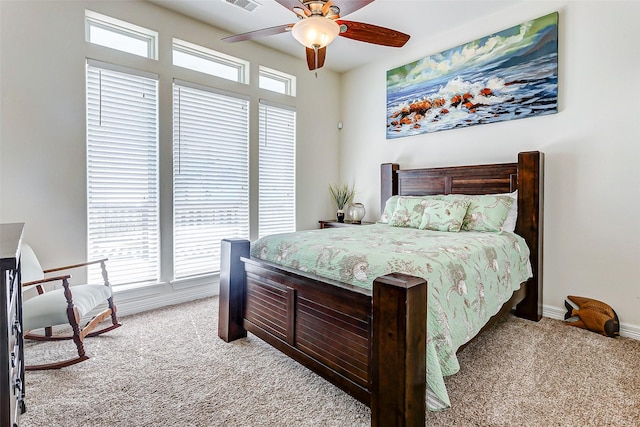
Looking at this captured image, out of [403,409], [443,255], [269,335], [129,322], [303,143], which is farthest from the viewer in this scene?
[303,143]

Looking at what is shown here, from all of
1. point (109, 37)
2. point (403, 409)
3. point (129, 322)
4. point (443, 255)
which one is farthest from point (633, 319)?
point (109, 37)

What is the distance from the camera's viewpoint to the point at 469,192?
3.43 metres

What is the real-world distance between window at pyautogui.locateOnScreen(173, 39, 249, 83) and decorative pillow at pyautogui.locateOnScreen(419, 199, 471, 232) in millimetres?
2660

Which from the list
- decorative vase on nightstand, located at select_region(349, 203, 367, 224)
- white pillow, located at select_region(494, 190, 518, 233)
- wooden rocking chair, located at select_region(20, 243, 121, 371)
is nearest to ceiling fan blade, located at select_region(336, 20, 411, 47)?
white pillow, located at select_region(494, 190, 518, 233)

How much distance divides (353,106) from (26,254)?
4092 millimetres

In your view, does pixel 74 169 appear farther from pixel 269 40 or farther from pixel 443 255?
pixel 443 255

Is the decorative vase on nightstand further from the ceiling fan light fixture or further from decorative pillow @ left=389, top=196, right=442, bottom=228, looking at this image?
the ceiling fan light fixture

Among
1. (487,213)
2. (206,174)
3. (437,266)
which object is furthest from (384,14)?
(437,266)

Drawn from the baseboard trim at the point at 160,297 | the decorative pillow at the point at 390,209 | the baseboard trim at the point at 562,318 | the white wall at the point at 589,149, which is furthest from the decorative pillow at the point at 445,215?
the baseboard trim at the point at 160,297

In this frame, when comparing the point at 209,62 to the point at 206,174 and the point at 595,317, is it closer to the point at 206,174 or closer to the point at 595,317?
the point at 206,174

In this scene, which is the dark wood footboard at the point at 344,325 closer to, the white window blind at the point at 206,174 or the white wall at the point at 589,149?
Result: the white window blind at the point at 206,174

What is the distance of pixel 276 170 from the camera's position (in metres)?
4.31

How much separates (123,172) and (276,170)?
178cm

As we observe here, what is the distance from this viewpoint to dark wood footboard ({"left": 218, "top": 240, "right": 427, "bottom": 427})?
1.36 metres
